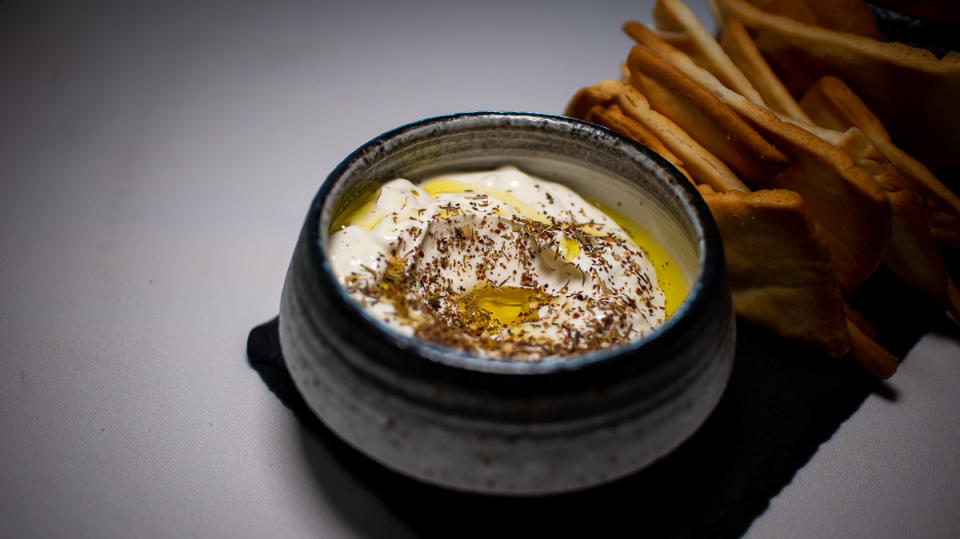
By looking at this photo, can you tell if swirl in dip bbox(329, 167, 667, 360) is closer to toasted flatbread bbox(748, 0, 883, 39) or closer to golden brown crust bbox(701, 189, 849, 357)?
golden brown crust bbox(701, 189, 849, 357)

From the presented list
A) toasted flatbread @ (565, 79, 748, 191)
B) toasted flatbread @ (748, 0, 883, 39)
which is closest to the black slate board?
toasted flatbread @ (565, 79, 748, 191)

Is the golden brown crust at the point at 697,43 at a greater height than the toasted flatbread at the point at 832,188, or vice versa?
the golden brown crust at the point at 697,43

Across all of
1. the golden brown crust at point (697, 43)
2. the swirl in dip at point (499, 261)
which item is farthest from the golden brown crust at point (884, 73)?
the swirl in dip at point (499, 261)

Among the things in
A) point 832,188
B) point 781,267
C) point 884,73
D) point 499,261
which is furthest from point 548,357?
point 884,73

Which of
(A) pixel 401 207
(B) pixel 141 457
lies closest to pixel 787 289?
(A) pixel 401 207

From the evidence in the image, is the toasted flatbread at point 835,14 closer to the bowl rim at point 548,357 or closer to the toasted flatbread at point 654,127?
the toasted flatbread at point 654,127

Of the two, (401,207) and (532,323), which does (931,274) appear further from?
(401,207)
